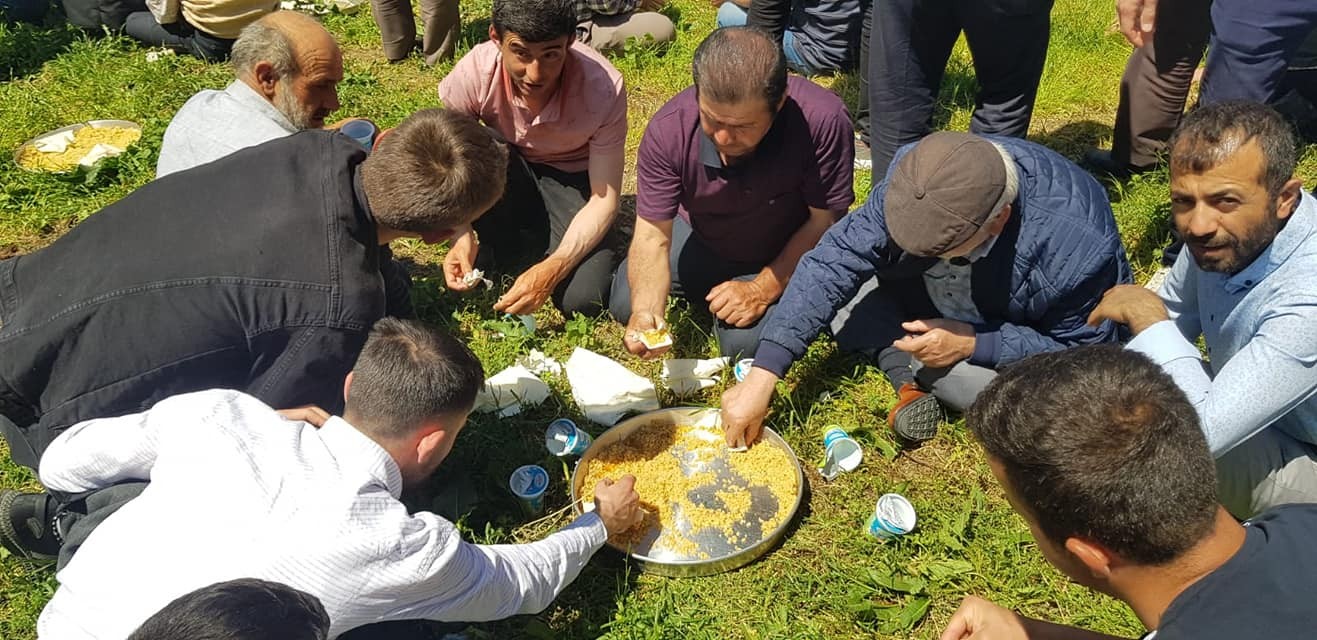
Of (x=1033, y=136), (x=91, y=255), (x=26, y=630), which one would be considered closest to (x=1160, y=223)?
(x=1033, y=136)

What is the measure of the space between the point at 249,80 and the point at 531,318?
5.44 feet

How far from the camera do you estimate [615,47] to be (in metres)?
6.97

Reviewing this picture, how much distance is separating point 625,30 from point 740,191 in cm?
339

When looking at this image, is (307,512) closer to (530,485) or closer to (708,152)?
(530,485)

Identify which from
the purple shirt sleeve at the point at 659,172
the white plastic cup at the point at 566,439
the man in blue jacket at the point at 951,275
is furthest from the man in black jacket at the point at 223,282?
the man in blue jacket at the point at 951,275

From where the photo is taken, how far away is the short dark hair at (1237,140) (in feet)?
9.03

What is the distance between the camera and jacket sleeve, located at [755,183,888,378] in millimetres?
3611

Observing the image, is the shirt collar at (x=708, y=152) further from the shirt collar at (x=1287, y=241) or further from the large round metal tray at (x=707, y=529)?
the shirt collar at (x=1287, y=241)

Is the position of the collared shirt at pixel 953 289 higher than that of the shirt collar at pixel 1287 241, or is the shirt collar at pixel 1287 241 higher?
the shirt collar at pixel 1287 241

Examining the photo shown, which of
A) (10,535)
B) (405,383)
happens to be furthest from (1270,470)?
(10,535)

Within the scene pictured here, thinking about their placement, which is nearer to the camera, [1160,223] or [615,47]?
[1160,223]

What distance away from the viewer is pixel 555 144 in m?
4.58

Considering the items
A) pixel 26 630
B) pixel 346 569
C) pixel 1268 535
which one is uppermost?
pixel 1268 535

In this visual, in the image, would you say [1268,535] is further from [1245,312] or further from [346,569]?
[346,569]
